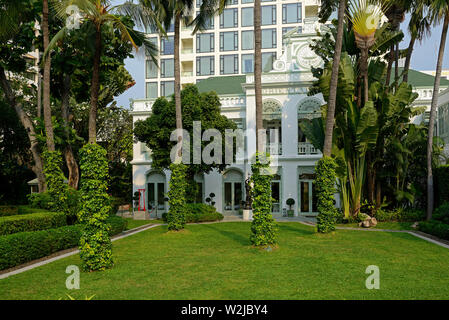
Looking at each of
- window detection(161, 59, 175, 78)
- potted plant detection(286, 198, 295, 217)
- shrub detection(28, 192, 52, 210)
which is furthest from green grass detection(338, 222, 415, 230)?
window detection(161, 59, 175, 78)

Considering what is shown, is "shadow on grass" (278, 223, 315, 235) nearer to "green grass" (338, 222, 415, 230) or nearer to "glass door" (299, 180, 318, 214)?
"green grass" (338, 222, 415, 230)

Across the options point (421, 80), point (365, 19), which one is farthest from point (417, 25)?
point (421, 80)

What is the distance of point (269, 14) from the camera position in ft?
146

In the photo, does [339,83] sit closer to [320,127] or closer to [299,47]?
[320,127]

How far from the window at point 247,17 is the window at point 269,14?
1.60 meters

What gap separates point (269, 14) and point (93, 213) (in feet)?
136

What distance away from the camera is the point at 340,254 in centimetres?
1086

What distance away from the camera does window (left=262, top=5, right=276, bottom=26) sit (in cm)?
4441

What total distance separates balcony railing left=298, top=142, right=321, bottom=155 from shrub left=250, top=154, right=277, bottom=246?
14.2 meters

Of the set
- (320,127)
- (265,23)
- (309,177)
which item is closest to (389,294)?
(320,127)

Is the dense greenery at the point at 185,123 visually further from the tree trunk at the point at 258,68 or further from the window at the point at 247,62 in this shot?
the window at the point at 247,62

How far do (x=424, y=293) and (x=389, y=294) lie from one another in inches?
28.2

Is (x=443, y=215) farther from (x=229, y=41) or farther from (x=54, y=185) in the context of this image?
(x=229, y=41)

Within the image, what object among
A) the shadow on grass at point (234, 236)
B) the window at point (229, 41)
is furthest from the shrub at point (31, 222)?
the window at point (229, 41)
